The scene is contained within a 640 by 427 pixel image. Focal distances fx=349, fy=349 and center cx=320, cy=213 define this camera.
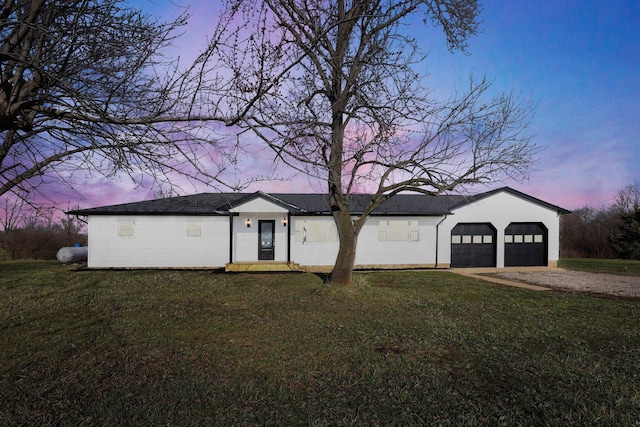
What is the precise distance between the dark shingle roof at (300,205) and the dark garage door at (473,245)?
1497 mm

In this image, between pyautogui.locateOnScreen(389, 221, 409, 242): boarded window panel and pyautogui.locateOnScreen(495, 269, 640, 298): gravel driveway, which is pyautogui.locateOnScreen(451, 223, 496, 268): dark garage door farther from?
pyautogui.locateOnScreen(389, 221, 409, 242): boarded window panel

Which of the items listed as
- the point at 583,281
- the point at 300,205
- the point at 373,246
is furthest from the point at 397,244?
the point at 583,281

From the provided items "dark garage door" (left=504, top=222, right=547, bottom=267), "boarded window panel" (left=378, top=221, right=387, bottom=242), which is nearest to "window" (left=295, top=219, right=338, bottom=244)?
"boarded window panel" (left=378, top=221, right=387, bottom=242)

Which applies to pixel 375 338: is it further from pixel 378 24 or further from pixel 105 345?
pixel 378 24

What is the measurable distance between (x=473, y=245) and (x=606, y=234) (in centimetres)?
2040

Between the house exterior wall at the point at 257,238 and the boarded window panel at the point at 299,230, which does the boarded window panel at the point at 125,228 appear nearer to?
the house exterior wall at the point at 257,238

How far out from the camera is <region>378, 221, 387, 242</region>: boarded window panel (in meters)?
17.8

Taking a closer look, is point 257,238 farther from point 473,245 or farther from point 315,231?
point 473,245

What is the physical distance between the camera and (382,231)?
17812mm

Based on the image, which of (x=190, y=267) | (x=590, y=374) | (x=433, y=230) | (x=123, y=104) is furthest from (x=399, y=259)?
(x=123, y=104)

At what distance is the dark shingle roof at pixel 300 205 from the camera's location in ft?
53.8

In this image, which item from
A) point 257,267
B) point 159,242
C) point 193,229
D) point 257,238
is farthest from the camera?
point 257,238

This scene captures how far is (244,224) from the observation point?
17.2m

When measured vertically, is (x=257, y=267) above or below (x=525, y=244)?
below
